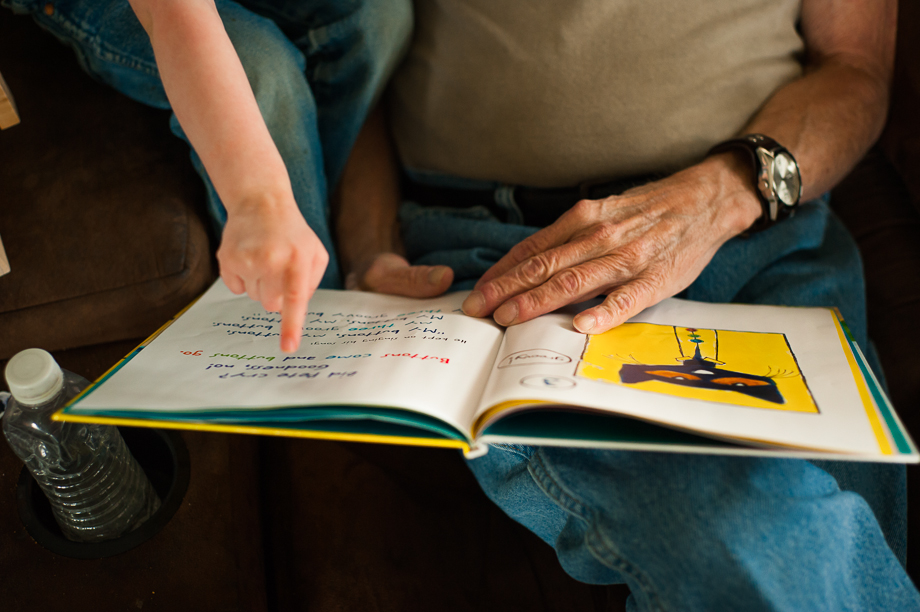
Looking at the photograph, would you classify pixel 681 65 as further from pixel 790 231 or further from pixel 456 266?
pixel 456 266

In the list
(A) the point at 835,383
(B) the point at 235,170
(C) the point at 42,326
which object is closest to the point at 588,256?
(A) the point at 835,383

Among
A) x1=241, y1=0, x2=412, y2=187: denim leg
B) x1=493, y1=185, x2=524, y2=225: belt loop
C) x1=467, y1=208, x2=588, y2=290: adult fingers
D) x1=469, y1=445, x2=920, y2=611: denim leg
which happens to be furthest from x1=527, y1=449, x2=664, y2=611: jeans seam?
x1=241, y1=0, x2=412, y2=187: denim leg

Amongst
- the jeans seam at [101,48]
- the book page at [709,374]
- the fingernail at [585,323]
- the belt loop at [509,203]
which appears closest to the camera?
the book page at [709,374]

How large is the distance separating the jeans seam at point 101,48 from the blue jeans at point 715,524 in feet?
1.92

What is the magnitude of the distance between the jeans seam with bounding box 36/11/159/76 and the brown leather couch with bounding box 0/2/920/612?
11 centimetres

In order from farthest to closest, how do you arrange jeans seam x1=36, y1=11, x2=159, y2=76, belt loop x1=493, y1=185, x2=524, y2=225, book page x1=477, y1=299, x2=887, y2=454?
belt loop x1=493, y1=185, x2=524, y2=225, jeans seam x1=36, y1=11, x2=159, y2=76, book page x1=477, y1=299, x2=887, y2=454

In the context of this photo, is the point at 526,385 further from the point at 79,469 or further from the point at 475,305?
the point at 79,469

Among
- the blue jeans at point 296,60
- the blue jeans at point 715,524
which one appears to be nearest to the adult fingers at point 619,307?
the blue jeans at point 715,524

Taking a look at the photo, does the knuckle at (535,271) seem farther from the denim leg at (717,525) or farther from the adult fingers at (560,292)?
the denim leg at (717,525)

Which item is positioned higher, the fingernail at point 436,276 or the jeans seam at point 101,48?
the jeans seam at point 101,48

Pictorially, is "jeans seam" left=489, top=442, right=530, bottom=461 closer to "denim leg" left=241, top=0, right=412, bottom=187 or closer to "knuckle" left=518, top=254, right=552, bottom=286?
"knuckle" left=518, top=254, right=552, bottom=286

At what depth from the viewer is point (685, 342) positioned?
1.69ft

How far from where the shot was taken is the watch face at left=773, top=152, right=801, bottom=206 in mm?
661

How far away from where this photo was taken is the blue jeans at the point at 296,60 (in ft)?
2.06
